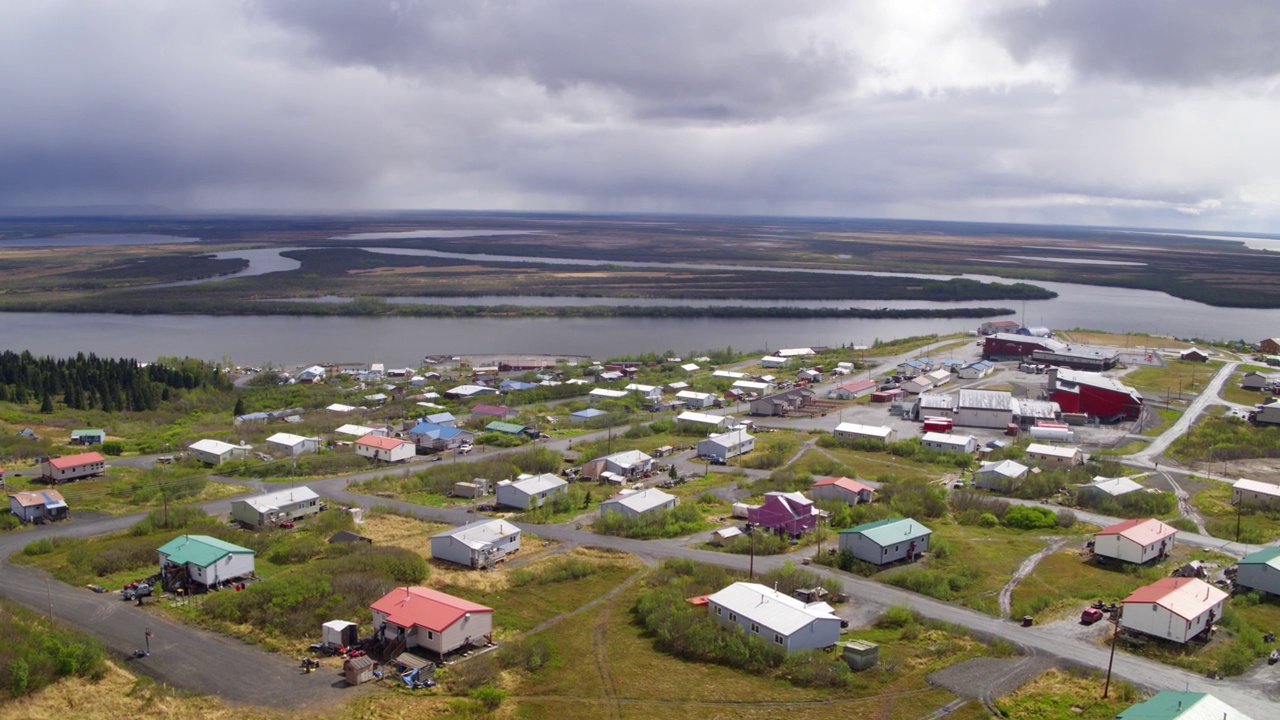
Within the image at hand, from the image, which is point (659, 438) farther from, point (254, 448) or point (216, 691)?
point (216, 691)

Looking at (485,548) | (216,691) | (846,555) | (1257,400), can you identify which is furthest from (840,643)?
(1257,400)

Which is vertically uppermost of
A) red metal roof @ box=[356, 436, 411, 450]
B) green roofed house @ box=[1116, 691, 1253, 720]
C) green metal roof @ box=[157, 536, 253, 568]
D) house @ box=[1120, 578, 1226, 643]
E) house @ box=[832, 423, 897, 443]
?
green roofed house @ box=[1116, 691, 1253, 720]

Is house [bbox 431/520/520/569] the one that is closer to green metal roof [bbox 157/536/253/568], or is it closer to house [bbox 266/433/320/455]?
green metal roof [bbox 157/536/253/568]

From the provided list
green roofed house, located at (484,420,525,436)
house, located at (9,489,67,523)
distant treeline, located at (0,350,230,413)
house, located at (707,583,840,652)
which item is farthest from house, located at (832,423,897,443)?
distant treeline, located at (0,350,230,413)

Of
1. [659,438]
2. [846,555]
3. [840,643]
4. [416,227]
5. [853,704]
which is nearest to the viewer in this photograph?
[853,704]

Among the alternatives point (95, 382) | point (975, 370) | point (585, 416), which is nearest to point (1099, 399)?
point (975, 370)
